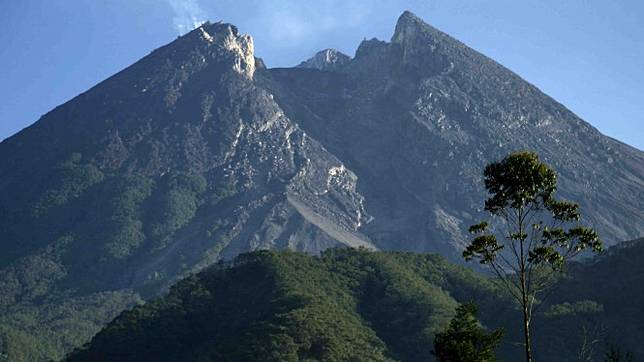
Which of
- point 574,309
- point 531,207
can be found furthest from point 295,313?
point 531,207

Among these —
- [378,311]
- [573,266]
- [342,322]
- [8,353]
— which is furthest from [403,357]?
[8,353]

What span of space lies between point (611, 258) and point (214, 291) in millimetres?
69565

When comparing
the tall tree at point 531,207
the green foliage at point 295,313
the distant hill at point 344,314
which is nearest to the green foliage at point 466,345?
the tall tree at point 531,207

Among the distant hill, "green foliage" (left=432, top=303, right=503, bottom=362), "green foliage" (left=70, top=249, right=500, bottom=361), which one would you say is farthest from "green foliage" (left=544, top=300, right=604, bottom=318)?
"green foliage" (left=432, top=303, right=503, bottom=362)

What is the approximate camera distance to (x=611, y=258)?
505 ft

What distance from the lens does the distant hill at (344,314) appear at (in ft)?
384

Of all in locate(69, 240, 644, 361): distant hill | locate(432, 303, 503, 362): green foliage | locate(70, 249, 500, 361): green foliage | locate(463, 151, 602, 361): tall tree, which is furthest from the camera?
locate(69, 240, 644, 361): distant hill

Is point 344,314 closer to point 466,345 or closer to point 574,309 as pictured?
point 574,309

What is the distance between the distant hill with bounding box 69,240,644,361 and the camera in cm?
11712

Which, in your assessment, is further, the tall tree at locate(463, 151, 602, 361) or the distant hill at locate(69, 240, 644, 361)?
the distant hill at locate(69, 240, 644, 361)

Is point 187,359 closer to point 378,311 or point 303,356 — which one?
point 303,356

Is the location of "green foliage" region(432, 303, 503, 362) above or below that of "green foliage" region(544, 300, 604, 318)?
below

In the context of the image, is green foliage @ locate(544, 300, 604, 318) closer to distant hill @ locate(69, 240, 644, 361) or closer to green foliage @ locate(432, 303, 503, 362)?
distant hill @ locate(69, 240, 644, 361)

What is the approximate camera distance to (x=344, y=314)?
136 meters
